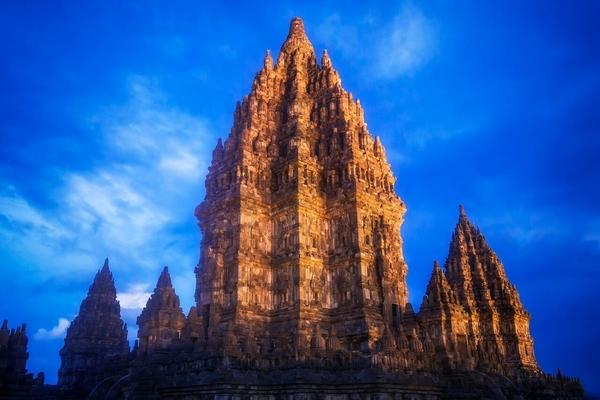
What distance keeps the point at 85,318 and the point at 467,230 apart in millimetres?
42210

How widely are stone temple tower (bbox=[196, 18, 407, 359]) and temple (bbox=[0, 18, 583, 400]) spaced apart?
4.7 inches

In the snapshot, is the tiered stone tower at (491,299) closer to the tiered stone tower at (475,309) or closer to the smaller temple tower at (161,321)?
the tiered stone tower at (475,309)

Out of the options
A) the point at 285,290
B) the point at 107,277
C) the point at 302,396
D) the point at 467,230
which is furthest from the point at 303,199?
the point at 107,277

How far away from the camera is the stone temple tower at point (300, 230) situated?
34.0 m

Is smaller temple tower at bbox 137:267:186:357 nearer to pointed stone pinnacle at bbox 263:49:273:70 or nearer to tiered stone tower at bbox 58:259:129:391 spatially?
tiered stone tower at bbox 58:259:129:391

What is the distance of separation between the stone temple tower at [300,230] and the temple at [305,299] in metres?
0.12

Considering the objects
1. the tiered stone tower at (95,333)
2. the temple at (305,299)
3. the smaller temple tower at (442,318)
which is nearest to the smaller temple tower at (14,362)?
the temple at (305,299)

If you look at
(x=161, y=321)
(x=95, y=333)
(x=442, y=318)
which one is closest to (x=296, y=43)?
(x=442, y=318)

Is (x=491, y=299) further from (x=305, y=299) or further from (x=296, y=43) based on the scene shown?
(x=296, y=43)

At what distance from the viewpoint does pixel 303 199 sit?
3797cm

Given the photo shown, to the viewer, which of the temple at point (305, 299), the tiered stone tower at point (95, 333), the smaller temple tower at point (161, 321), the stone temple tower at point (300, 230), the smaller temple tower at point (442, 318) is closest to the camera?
the temple at point (305, 299)

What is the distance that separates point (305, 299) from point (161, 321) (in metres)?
9.98

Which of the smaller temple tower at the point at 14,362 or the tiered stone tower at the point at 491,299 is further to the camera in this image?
the tiered stone tower at the point at 491,299

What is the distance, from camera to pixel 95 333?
49.6 m
